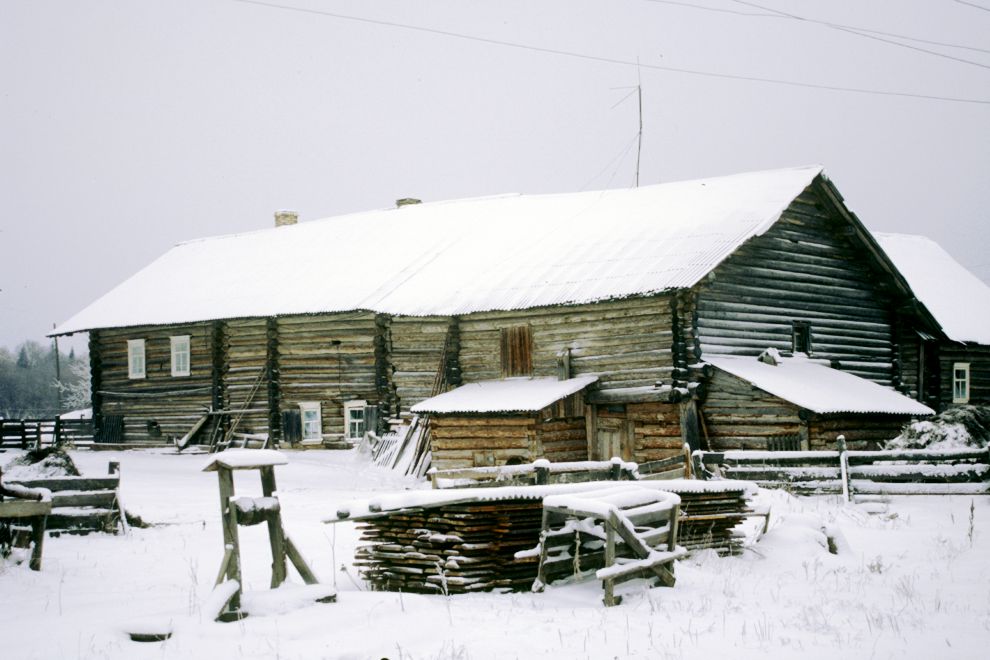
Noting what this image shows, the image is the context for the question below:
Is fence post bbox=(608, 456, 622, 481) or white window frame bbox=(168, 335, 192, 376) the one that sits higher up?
white window frame bbox=(168, 335, 192, 376)

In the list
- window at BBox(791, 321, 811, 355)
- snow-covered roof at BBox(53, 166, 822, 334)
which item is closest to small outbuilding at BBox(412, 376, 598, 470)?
snow-covered roof at BBox(53, 166, 822, 334)

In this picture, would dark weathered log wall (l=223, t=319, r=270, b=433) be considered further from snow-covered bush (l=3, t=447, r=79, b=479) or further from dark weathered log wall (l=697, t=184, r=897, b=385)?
snow-covered bush (l=3, t=447, r=79, b=479)

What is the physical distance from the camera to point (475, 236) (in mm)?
34250

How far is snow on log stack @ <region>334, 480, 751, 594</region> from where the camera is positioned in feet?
36.0

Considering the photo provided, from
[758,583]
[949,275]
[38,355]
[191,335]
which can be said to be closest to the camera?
[758,583]

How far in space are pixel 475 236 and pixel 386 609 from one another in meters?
24.8

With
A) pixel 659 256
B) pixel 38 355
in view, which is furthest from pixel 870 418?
pixel 38 355

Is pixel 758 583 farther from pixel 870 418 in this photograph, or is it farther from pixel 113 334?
pixel 113 334

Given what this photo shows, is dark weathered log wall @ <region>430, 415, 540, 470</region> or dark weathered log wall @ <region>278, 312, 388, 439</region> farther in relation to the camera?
dark weathered log wall @ <region>278, 312, 388, 439</region>

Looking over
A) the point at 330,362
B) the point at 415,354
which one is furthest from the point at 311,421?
the point at 415,354

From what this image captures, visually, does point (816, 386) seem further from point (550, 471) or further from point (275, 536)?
point (275, 536)

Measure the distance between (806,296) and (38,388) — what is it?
356 feet

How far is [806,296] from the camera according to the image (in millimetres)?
27781

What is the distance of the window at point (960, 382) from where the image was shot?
111ft
